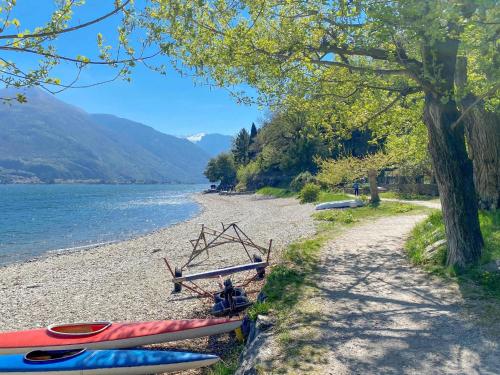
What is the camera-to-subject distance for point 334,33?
11.3 m

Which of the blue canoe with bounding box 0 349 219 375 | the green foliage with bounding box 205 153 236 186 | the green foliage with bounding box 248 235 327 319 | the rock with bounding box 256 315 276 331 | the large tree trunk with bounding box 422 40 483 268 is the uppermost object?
the green foliage with bounding box 205 153 236 186

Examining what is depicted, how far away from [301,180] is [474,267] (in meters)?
55.5

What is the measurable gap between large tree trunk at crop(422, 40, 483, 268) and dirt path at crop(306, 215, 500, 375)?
1314mm

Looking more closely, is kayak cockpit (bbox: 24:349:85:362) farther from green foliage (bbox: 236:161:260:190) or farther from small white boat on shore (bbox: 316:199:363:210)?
green foliage (bbox: 236:161:260:190)

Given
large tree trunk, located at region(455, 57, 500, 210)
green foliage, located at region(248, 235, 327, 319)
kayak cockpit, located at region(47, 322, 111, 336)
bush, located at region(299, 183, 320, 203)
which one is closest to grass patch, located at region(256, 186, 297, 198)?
bush, located at region(299, 183, 320, 203)

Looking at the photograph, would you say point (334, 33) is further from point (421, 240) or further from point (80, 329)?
point (80, 329)

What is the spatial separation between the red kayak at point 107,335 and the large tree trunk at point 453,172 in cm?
639

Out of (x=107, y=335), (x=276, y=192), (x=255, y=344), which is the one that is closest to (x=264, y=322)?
(x=255, y=344)

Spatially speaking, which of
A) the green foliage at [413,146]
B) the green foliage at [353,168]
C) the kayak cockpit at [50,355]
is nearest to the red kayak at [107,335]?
the kayak cockpit at [50,355]

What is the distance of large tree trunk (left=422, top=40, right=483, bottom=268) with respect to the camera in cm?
1012

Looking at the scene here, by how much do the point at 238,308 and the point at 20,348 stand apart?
5097 millimetres

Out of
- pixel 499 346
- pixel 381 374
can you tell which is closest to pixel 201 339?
pixel 381 374

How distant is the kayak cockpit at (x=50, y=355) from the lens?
290 inches

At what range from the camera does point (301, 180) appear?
6525cm
